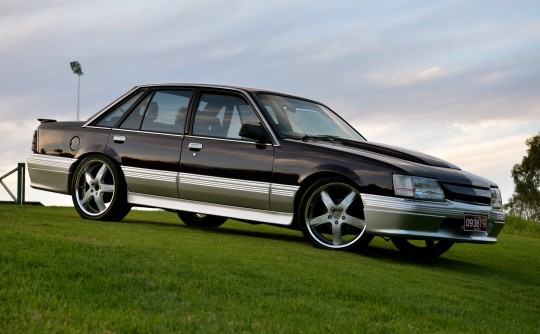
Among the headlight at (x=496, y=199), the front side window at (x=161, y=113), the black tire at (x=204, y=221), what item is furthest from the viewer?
the black tire at (x=204, y=221)

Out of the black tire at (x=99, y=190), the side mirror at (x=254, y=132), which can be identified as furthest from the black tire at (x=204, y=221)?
the side mirror at (x=254, y=132)

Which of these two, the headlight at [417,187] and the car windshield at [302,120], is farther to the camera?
the car windshield at [302,120]

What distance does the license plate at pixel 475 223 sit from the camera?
933cm

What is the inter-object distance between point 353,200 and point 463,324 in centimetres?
318

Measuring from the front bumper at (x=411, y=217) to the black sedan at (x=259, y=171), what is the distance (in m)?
0.01

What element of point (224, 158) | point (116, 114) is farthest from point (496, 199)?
point (116, 114)

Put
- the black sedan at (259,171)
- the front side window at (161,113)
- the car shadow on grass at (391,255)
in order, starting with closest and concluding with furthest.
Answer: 1. the black sedan at (259,171)
2. the car shadow on grass at (391,255)
3. the front side window at (161,113)

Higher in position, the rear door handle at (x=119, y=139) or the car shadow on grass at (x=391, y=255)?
the rear door handle at (x=119, y=139)

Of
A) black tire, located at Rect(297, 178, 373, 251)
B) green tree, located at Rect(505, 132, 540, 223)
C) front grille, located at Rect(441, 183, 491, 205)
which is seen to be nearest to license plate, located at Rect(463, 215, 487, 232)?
front grille, located at Rect(441, 183, 491, 205)

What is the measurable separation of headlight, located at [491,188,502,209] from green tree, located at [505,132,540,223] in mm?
51383

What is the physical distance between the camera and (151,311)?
5469mm

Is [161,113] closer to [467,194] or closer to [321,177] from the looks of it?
[321,177]

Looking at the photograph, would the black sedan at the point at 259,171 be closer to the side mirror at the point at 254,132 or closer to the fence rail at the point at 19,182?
the side mirror at the point at 254,132

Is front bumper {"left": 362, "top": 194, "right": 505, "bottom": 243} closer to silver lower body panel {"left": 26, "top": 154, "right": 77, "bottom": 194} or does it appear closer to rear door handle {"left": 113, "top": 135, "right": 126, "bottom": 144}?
rear door handle {"left": 113, "top": 135, "right": 126, "bottom": 144}
